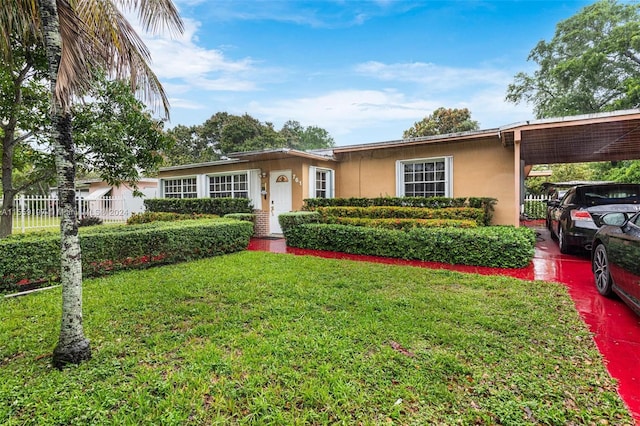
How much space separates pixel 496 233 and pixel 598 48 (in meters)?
23.2

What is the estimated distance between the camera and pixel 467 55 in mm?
14008

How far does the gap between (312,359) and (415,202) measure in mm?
7868

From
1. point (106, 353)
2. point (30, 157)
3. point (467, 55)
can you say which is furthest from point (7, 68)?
point (467, 55)

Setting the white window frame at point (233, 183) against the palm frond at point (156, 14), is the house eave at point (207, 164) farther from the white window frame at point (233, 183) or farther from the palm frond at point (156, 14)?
the palm frond at point (156, 14)

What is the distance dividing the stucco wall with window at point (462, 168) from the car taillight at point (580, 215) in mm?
2185

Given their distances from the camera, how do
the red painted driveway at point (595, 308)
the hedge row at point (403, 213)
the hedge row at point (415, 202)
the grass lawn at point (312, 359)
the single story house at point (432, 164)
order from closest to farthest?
1. the grass lawn at point (312, 359)
2. the red painted driveway at point (595, 308)
3. the single story house at point (432, 164)
4. the hedge row at point (403, 213)
5. the hedge row at point (415, 202)

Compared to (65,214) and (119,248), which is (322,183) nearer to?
(119,248)

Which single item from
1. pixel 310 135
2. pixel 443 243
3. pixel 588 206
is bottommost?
pixel 443 243

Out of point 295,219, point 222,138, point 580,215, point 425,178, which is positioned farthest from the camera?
point 222,138

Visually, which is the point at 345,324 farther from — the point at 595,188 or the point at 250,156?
the point at 250,156

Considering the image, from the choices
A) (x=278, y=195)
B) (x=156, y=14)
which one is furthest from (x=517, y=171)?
(x=156, y=14)

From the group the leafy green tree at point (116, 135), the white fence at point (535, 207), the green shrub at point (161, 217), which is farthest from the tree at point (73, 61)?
the white fence at point (535, 207)

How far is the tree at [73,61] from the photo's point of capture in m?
2.84

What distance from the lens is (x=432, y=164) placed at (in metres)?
10.4
